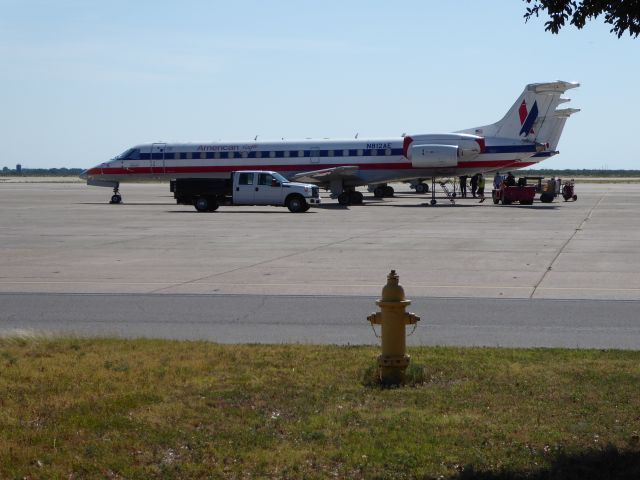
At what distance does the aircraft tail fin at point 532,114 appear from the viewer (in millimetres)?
50156

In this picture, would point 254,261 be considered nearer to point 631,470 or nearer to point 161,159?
point 631,470

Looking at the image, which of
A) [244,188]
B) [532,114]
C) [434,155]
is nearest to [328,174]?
[434,155]

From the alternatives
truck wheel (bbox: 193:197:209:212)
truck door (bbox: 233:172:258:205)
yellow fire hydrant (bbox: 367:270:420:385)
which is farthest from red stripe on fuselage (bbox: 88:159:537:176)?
yellow fire hydrant (bbox: 367:270:420:385)

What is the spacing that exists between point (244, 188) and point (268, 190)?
3.61ft

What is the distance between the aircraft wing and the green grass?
126 ft

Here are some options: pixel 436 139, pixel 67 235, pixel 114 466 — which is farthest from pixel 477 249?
pixel 436 139

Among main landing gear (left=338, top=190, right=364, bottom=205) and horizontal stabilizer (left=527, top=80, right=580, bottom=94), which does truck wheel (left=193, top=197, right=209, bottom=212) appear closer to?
main landing gear (left=338, top=190, right=364, bottom=205)

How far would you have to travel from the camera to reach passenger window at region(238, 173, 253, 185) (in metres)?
40.8

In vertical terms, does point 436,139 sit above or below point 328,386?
above

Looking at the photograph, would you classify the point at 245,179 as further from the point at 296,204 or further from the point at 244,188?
the point at 296,204

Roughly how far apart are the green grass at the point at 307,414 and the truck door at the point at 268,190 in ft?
100

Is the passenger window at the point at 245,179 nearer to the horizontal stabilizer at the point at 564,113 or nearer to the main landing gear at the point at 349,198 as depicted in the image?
the main landing gear at the point at 349,198

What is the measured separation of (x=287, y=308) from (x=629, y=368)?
232 inches

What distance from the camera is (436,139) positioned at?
163 ft
